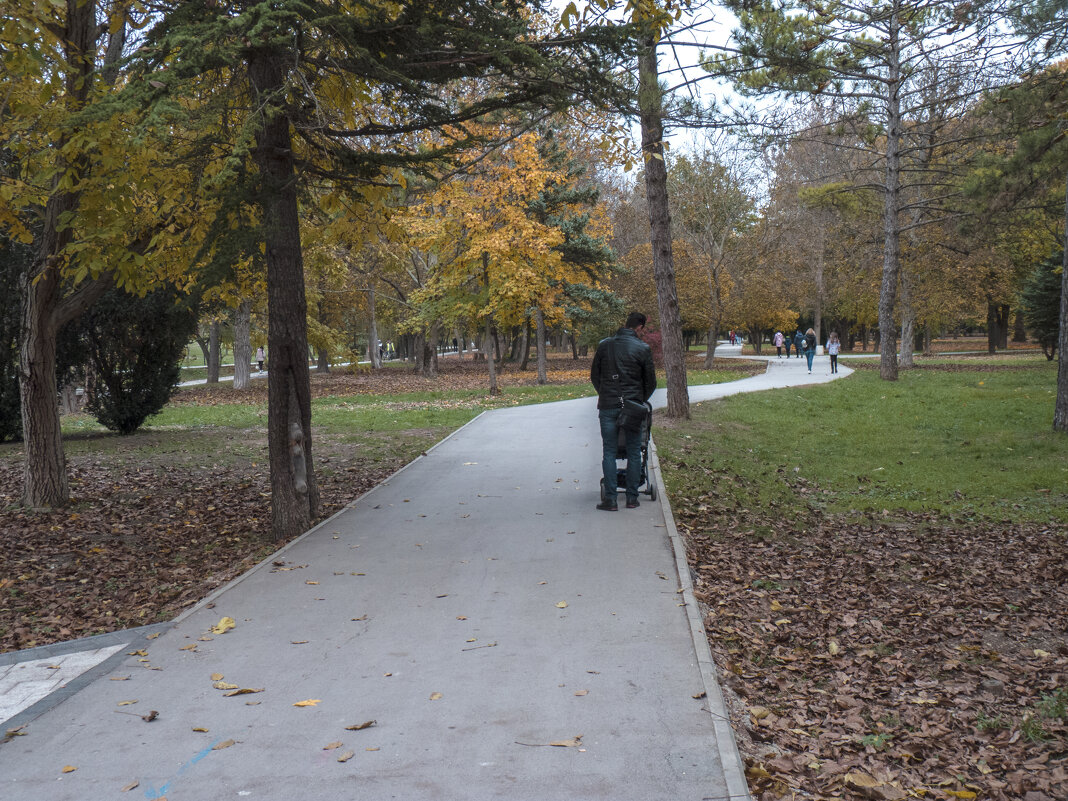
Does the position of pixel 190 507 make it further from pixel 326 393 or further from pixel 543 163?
pixel 326 393

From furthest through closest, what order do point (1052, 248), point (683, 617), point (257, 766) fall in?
1. point (1052, 248)
2. point (683, 617)
3. point (257, 766)

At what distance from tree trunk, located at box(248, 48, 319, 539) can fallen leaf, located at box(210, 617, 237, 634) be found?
8.24ft

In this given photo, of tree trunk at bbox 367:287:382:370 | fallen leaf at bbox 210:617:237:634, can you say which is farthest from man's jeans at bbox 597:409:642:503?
tree trunk at bbox 367:287:382:370

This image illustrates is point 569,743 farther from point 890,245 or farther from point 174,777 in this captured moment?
point 890,245

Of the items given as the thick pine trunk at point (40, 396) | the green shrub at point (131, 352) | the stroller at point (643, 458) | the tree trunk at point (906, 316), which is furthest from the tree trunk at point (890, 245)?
the thick pine trunk at point (40, 396)

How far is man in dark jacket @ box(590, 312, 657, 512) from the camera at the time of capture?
8711mm

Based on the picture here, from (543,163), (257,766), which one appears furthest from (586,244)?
(257,766)

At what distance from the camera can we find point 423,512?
29.6ft

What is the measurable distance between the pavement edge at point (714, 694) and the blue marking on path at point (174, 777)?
7.72 feet

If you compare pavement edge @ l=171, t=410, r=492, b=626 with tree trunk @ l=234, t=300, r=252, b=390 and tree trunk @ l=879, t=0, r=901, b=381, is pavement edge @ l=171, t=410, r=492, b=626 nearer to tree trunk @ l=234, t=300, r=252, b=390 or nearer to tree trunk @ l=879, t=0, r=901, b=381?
tree trunk @ l=879, t=0, r=901, b=381

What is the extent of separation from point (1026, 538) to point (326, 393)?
905 inches

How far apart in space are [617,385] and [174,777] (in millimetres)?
5903

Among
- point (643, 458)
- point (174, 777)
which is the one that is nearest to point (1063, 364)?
point (643, 458)

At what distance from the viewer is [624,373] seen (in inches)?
343
